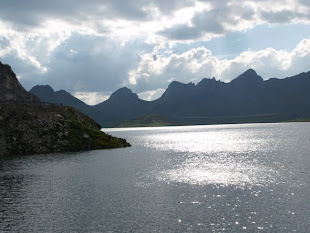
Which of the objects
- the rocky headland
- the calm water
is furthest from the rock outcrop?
the calm water

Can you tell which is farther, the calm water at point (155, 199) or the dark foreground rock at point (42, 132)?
the dark foreground rock at point (42, 132)

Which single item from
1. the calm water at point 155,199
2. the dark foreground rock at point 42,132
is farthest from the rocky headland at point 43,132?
the calm water at point 155,199

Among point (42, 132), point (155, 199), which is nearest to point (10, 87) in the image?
point (42, 132)

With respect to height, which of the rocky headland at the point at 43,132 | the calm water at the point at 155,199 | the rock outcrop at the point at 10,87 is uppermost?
the rock outcrop at the point at 10,87

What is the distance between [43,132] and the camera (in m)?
144

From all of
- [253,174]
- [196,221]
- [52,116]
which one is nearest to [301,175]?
[253,174]

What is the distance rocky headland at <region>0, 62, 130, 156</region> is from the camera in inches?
5369

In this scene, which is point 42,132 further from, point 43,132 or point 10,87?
point 10,87

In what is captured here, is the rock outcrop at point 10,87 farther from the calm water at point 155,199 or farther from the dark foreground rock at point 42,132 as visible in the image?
the calm water at point 155,199

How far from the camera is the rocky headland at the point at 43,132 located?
136375mm

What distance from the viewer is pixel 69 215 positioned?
155 feet

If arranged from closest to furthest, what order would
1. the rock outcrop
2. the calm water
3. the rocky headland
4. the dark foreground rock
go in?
the calm water → the dark foreground rock → the rocky headland → the rock outcrop

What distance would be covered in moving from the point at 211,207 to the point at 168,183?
2148cm

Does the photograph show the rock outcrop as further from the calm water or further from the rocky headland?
the calm water
